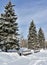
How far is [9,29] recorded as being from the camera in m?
34.6

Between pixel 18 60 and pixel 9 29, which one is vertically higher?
pixel 9 29

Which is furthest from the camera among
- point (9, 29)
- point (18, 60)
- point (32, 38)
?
point (32, 38)

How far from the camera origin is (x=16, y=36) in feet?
114

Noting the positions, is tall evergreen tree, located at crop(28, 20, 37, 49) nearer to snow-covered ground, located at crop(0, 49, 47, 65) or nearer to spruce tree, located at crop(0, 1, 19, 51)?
spruce tree, located at crop(0, 1, 19, 51)

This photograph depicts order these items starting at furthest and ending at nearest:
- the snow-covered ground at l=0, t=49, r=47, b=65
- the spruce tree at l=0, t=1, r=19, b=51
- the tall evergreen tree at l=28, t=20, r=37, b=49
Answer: the tall evergreen tree at l=28, t=20, r=37, b=49, the spruce tree at l=0, t=1, r=19, b=51, the snow-covered ground at l=0, t=49, r=47, b=65

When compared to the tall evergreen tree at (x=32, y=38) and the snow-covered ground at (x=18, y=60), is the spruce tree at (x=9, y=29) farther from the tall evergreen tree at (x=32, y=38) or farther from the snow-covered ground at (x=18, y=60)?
the tall evergreen tree at (x=32, y=38)

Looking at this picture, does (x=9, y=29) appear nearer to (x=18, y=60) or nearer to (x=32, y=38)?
(x=18, y=60)

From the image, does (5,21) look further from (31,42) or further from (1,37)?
(31,42)

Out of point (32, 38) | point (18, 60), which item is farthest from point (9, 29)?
point (32, 38)

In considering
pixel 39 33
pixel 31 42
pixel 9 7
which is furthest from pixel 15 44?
pixel 39 33

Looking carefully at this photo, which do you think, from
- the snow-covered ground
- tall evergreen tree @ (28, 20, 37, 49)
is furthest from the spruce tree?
tall evergreen tree @ (28, 20, 37, 49)

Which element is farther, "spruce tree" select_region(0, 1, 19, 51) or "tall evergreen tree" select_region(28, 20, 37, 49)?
"tall evergreen tree" select_region(28, 20, 37, 49)

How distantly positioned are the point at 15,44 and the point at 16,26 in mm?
3409

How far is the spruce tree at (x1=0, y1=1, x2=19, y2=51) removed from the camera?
1336 inches
